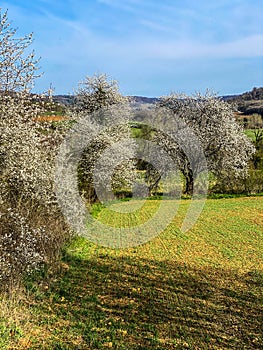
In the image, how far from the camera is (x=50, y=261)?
9.48 m

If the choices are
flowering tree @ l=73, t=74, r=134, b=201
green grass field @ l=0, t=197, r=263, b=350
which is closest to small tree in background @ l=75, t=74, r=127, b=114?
flowering tree @ l=73, t=74, r=134, b=201

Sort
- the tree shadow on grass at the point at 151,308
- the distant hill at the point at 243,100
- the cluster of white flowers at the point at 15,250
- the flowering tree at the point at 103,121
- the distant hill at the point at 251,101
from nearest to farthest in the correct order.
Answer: the tree shadow on grass at the point at 151,308 → the cluster of white flowers at the point at 15,250 → the flowering tree at the point at 103,121 → the distant hill at the point at 243,100 → the distant hill at the point at 251,101

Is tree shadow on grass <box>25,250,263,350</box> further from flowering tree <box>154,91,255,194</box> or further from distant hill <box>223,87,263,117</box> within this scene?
distant hill <box>223,87,263,117</box>

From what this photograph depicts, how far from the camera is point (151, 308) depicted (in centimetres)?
746

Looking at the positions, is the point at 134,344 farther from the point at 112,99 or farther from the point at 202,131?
the point at 202,131

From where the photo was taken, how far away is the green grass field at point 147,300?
6.21 metres

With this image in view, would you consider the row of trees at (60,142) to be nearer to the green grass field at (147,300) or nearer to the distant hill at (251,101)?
the green grass field at (147,300)

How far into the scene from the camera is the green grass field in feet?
20.4

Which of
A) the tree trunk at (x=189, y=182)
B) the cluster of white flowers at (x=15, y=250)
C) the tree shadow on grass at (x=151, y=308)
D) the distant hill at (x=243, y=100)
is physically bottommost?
the tree shadow on grass at (x=151, y=308)

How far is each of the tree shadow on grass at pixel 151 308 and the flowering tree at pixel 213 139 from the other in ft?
57.4

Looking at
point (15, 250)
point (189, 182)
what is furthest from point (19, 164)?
point (189, 182)

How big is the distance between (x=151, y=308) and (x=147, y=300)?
0.42m

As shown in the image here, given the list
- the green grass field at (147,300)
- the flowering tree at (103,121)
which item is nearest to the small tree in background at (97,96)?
the flowering tree at (103,121)

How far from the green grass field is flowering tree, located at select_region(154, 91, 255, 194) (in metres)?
14.1
